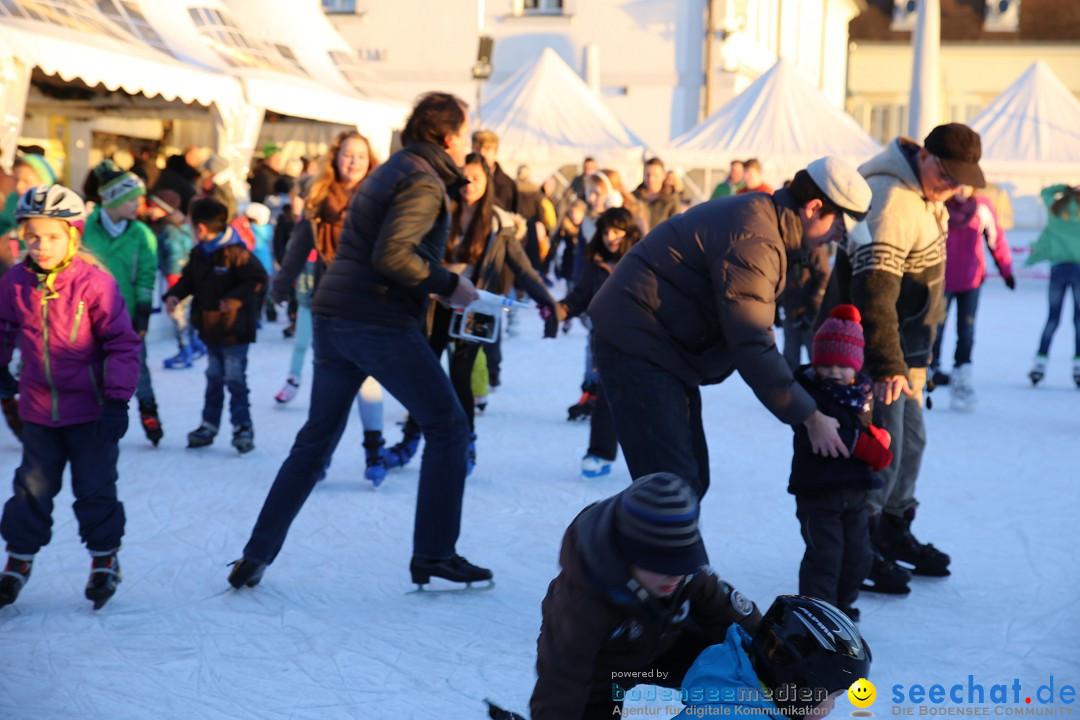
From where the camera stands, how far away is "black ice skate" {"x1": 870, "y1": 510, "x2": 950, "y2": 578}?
478 cm

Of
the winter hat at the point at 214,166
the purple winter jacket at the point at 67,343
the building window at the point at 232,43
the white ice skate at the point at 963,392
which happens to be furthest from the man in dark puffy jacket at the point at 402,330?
the building window at the point at 232,43

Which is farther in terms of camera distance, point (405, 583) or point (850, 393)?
point (405, 583)

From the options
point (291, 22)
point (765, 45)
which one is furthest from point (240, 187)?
point (765, 45)

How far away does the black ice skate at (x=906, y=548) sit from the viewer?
4781 millimetres

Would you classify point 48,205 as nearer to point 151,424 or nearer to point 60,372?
point 60,372

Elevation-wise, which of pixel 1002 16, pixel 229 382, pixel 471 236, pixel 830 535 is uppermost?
pixel 1002 16

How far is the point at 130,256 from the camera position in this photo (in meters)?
6.57

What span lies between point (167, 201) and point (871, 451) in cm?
755

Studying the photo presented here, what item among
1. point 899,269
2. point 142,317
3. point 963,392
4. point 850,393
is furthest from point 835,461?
point 963,392

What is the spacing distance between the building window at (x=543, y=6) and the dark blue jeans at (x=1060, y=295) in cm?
1785

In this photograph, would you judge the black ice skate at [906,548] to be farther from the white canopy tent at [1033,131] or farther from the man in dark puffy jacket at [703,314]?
the white canopy tent at [1033,131]

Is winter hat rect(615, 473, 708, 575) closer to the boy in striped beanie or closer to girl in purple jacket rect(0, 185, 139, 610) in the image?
girl in purple jacket rect(0, 185, 139, 610)

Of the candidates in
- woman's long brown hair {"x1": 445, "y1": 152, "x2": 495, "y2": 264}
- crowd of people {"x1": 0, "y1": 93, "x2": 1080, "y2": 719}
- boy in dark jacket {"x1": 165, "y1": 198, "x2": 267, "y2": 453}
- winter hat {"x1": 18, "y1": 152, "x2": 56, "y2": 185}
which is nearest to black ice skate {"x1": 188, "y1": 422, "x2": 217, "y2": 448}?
boy in dark jacket {"x1": 165, "y1": 198, "x2": 267, "y2": 453}

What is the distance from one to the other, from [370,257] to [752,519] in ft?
7.52
